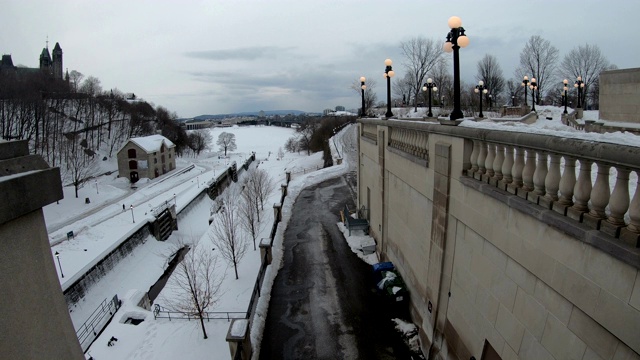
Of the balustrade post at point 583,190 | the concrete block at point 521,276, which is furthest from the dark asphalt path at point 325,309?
the balustrade post at point 583,190

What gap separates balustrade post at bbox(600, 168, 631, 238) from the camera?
3.58 metres

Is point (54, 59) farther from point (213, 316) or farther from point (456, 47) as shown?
point (456, 47)

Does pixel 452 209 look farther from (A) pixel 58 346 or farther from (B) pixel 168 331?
(B) pixel 168 331

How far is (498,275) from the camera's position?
598 cm

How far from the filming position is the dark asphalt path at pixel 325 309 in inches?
394

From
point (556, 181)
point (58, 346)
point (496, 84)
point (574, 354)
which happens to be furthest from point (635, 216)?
point (496, 84)

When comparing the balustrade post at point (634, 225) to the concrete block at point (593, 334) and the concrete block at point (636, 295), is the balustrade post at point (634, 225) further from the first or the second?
the concrete block at point (593, 334)

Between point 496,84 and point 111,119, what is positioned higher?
point 496,84

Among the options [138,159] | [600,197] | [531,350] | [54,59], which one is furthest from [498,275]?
[54,59]

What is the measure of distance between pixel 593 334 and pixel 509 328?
71.9 inches

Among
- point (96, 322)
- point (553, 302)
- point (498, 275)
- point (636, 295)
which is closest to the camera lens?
point (636, 295)

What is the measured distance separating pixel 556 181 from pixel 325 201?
21780mm

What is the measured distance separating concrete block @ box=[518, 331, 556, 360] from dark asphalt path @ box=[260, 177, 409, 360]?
483cm

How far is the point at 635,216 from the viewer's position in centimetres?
341
